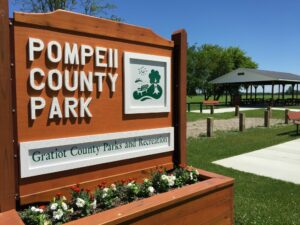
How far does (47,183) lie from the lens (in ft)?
9.06

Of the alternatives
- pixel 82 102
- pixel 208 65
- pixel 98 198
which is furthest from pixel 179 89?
pixel 208 65

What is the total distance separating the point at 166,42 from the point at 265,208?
9.25 ft

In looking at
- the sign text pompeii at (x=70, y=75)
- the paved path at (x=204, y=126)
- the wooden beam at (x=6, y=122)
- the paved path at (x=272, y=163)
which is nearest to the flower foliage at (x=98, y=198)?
the wooden beam at (x=6, y=122)

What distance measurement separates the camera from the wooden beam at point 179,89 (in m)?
3.81

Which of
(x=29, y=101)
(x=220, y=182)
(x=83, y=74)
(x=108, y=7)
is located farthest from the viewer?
(x=108, y=7)

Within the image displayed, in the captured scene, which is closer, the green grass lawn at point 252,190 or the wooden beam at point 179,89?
the wooden beam at point 179,89

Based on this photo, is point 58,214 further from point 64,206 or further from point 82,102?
point 82,102

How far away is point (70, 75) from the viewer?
283 centimetres

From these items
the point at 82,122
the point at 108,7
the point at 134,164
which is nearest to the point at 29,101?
the point at 82,122

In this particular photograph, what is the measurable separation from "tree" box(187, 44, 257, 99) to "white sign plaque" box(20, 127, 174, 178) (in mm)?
43999

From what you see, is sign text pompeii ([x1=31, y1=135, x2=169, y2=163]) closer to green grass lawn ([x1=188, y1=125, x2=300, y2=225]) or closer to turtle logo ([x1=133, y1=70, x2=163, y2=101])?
turtle logo ([x1=133, y1=70, x2=163, y2=101])

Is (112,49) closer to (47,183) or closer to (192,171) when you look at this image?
(47,183)

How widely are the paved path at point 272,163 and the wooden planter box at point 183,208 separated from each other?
305 centimetres

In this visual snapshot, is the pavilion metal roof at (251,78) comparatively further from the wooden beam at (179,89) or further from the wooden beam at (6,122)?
the wooden beam at (6,122)
